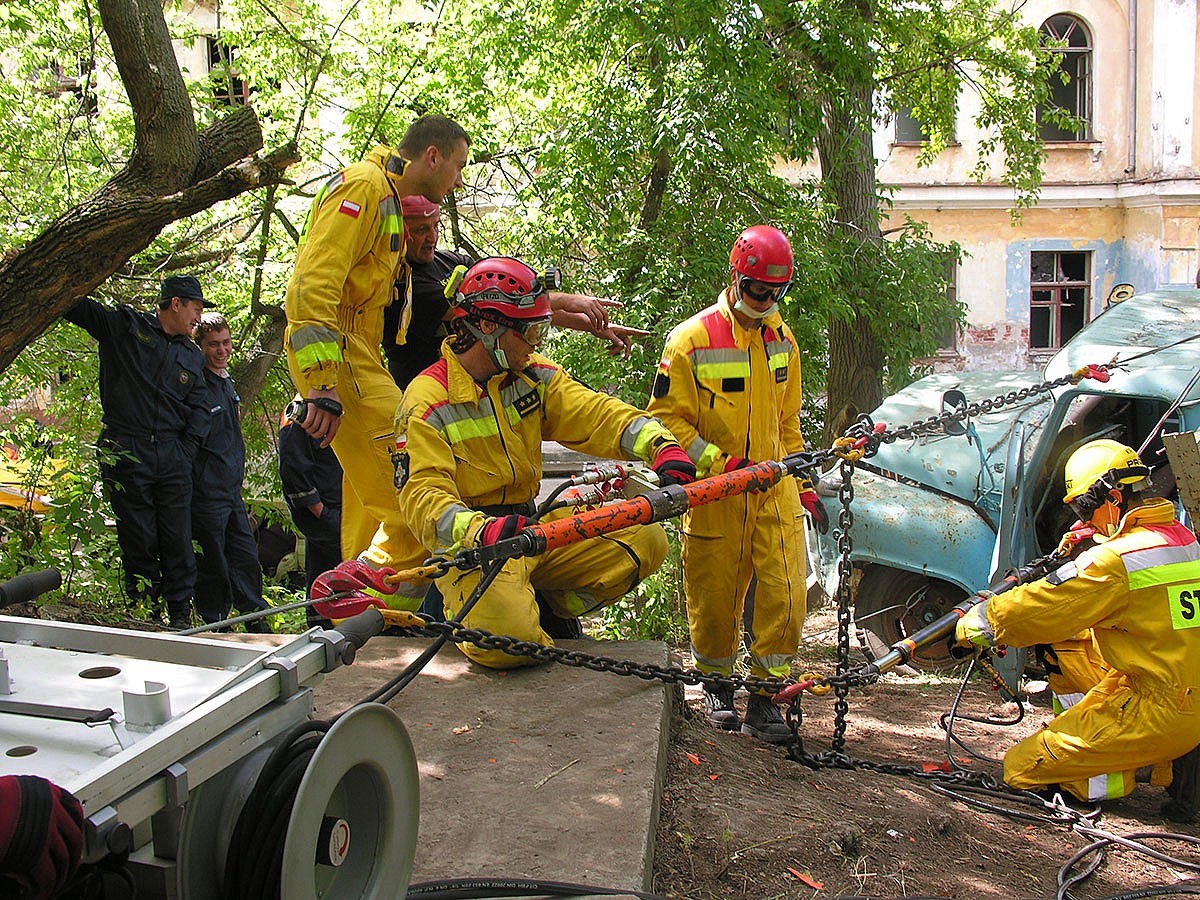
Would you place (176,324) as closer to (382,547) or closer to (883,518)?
(382,547)

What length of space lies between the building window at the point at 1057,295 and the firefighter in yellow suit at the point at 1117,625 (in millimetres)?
18172

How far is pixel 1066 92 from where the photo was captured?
2167 centimetres

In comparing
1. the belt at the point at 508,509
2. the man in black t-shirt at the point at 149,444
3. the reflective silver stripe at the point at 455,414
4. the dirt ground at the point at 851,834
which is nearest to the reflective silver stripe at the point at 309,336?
the reflective silver stripe at the point at 455,414

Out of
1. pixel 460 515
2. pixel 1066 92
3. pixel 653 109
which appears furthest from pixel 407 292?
pixel 1066 92

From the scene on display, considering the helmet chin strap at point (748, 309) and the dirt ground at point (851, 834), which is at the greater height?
the helmet chin strap at point (748, 309)

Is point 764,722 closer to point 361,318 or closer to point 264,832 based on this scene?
point 361,318

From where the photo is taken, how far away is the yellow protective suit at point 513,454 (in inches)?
163

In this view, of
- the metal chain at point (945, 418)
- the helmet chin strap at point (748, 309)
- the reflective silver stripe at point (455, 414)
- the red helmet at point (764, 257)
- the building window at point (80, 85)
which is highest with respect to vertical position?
the building window at point (80, 85)

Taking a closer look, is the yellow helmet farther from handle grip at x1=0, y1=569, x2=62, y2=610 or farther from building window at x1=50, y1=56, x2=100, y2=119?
building window at x1=50, y1=56, x2=100, y2=119

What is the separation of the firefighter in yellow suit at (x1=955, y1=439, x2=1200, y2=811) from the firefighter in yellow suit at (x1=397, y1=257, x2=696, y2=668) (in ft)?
5.16

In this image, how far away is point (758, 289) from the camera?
4844 millimetres

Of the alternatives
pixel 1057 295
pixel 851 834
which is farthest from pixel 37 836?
pixel 1057 295

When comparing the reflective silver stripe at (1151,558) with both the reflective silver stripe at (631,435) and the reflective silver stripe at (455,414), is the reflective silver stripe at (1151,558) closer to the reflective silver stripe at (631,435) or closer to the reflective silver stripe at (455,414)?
the reflective silver stripe at (631,435)

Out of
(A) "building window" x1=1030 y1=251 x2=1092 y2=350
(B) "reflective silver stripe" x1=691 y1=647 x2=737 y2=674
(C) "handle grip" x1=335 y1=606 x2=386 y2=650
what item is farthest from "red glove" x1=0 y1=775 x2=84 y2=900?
(A) "building window" x1=1030 y1=251 x2=1092 y2=350
